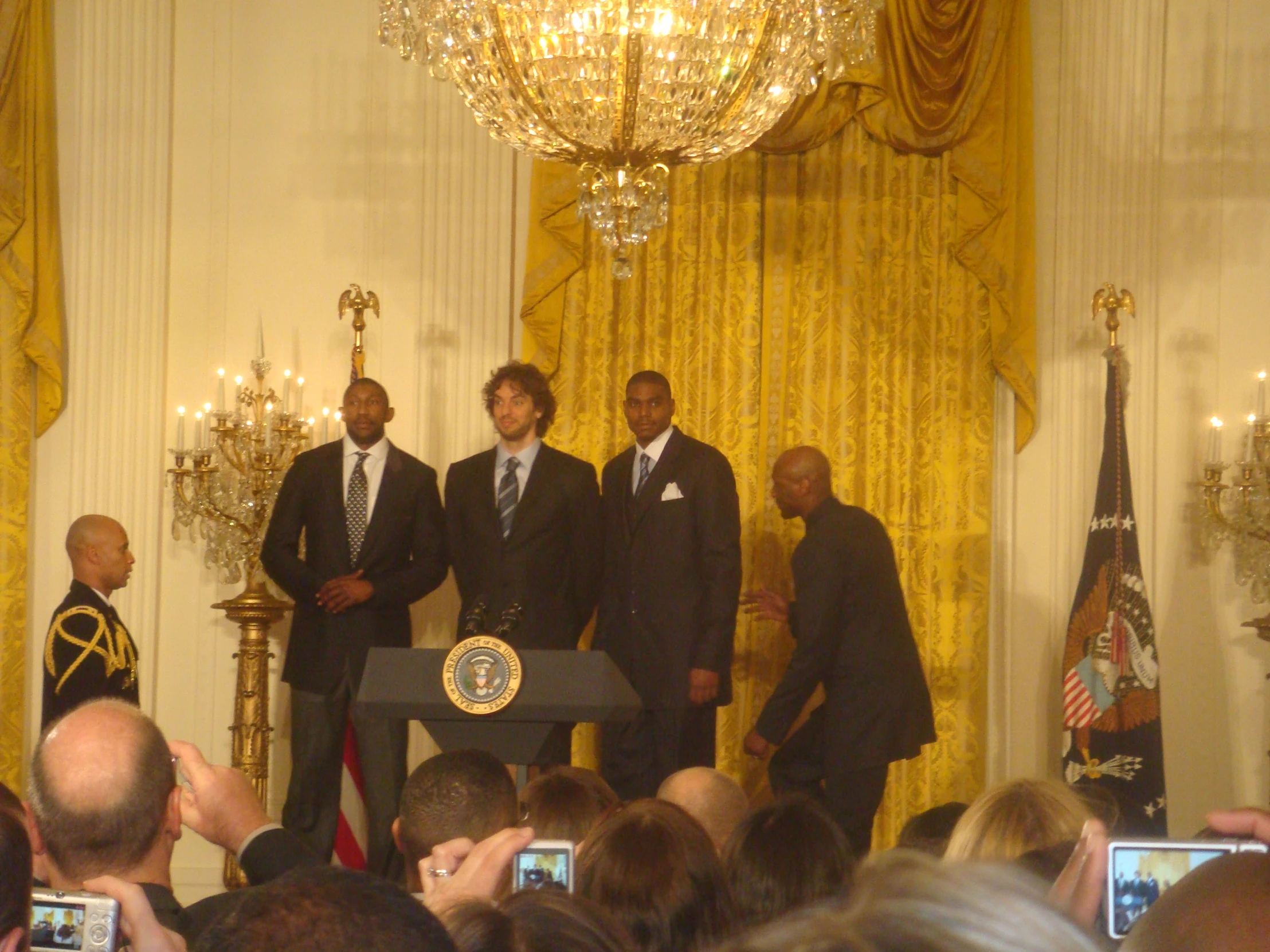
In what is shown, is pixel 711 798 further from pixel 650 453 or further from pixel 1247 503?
pixel 1247 503

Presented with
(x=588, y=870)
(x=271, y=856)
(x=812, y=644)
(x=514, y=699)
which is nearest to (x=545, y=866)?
(x=588, y=870)

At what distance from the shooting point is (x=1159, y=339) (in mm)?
6820

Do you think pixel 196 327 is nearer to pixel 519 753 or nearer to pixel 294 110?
pixel 294 110

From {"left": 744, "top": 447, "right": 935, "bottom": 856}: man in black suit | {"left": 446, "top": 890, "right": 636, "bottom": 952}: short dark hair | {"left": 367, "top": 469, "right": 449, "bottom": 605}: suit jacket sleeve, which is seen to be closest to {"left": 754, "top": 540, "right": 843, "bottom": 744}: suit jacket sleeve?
{"left": 744, "top": 447, "right": 935, "bottom": 856}: man in black suit

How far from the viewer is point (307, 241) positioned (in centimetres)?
697

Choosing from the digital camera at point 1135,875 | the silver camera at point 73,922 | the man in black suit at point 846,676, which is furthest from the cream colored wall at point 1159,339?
the silver camera at point 73,922

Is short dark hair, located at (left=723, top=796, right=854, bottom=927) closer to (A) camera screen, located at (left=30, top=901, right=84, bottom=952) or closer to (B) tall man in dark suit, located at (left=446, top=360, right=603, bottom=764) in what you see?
(A) camera screen, located at (left=30, top=901, right=84, bottom=952)

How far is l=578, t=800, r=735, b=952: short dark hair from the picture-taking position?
2.42 m

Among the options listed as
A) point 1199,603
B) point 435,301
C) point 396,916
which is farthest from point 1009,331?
point 396,916

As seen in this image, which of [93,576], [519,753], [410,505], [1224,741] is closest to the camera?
[519,753]

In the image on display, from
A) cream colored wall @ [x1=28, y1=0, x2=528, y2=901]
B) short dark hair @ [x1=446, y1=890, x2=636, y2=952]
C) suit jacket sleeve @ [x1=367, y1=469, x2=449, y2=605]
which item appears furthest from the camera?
cream colored wall @ [x1=28, y1=0, x2=528, y2=901]

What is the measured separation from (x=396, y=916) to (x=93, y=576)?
483 centimetres

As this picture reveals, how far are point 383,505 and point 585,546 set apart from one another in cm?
81

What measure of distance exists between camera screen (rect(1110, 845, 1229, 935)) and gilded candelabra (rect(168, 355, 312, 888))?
15.5 feet
